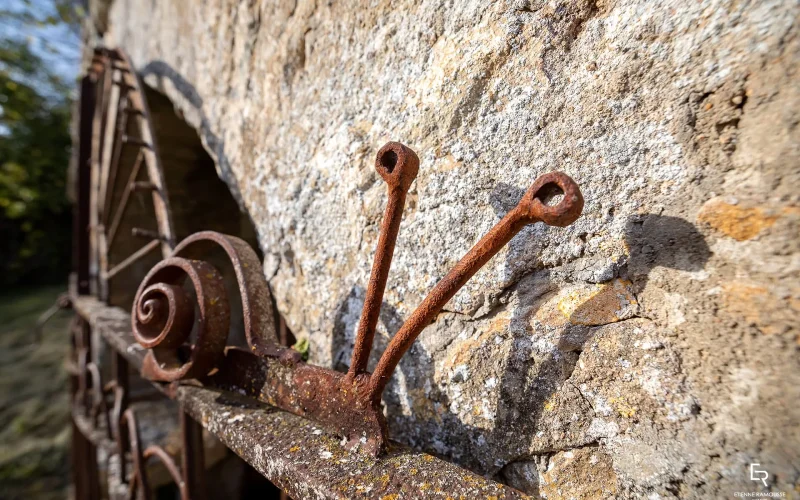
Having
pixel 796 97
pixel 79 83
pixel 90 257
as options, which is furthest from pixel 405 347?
pixel 79 83

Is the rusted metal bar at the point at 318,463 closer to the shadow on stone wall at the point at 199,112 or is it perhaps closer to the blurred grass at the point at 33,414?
the shadow on stone wall at the point at 199,112

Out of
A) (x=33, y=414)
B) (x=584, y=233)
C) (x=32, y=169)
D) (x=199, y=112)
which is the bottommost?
(x=33, y=414)

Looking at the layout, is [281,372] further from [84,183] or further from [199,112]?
[84,183]

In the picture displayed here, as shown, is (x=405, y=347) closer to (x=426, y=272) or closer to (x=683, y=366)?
(x=426, y=272)

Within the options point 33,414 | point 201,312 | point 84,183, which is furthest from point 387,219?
point 33,414

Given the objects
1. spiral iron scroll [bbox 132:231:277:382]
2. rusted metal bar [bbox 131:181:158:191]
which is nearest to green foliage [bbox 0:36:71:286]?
rusted metal bar [bbox 131:181:158:191]

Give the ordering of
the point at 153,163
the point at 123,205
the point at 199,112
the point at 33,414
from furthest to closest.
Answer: the point at 33,414
the point at 123,205
the point at 153,163
the point at 199,112

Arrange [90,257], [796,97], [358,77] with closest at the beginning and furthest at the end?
[796,97]
[358,77]
[90,257]
